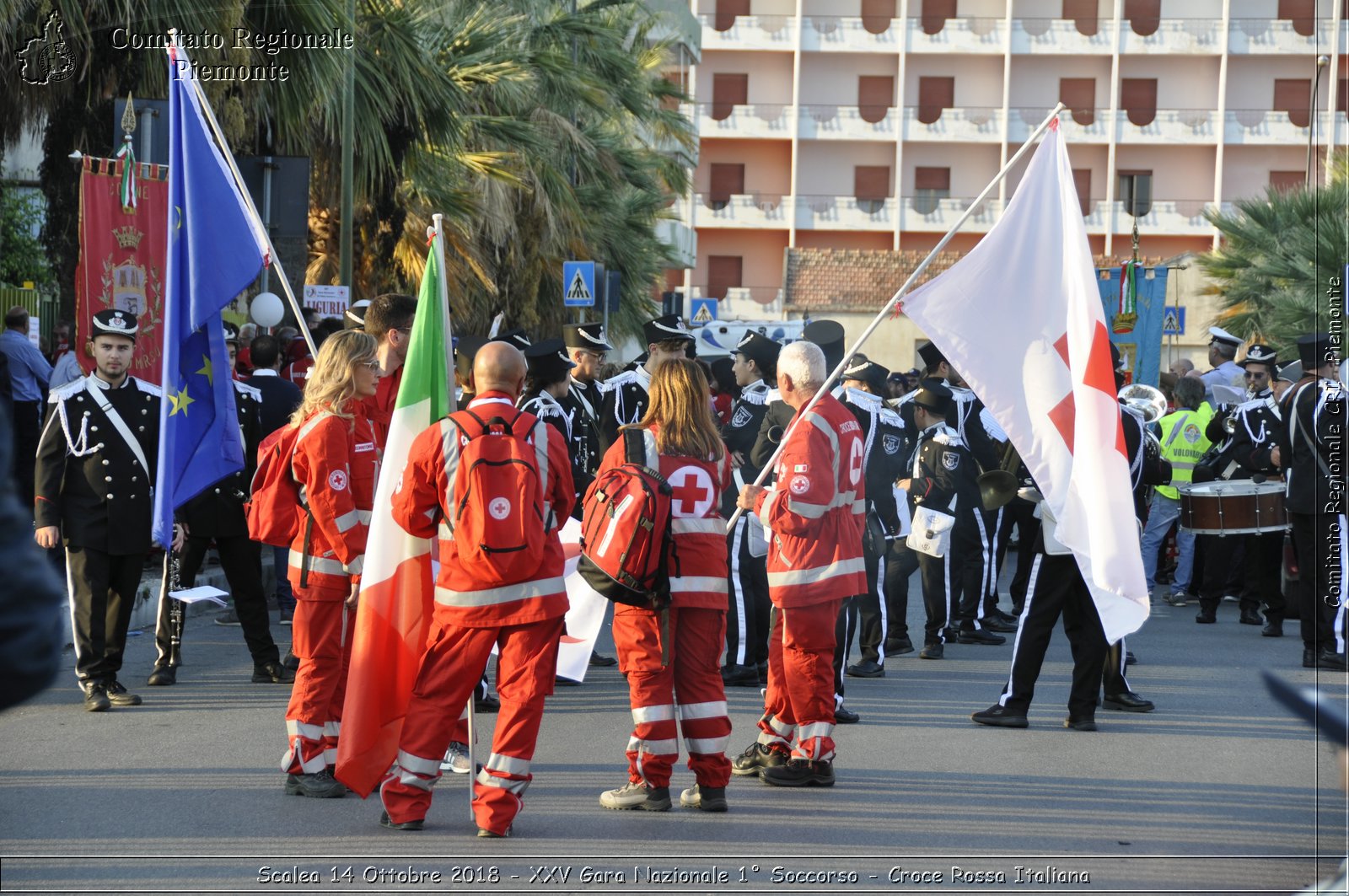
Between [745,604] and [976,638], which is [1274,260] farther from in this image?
[745,604]

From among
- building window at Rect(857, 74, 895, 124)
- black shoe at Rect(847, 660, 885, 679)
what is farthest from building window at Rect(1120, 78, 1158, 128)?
black shoe at Rect(847, 660, 885, 679)

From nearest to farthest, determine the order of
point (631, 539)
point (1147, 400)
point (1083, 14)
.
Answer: point (631, 539)
point (1147, 400)
point (1083, 14)

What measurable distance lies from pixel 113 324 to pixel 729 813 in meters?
4.15

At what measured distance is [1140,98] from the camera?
63.0 m

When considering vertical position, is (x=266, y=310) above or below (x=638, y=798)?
above

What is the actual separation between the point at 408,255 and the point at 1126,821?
54.2ft

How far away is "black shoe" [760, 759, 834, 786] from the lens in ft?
22.2

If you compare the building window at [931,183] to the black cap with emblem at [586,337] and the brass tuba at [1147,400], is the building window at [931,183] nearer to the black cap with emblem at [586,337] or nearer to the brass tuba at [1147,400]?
the brass tuba at [1147,400]

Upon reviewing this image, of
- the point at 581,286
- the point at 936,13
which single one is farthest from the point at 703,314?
the point at 936,13

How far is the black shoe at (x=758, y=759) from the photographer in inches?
274

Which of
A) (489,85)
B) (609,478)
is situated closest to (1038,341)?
(609,478)

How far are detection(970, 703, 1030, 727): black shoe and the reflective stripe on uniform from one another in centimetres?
346

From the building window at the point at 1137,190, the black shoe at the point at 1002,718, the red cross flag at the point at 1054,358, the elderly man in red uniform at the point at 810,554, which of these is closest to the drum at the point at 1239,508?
the black shoe at the point at 1002,718

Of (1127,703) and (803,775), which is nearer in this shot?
(803,775)
